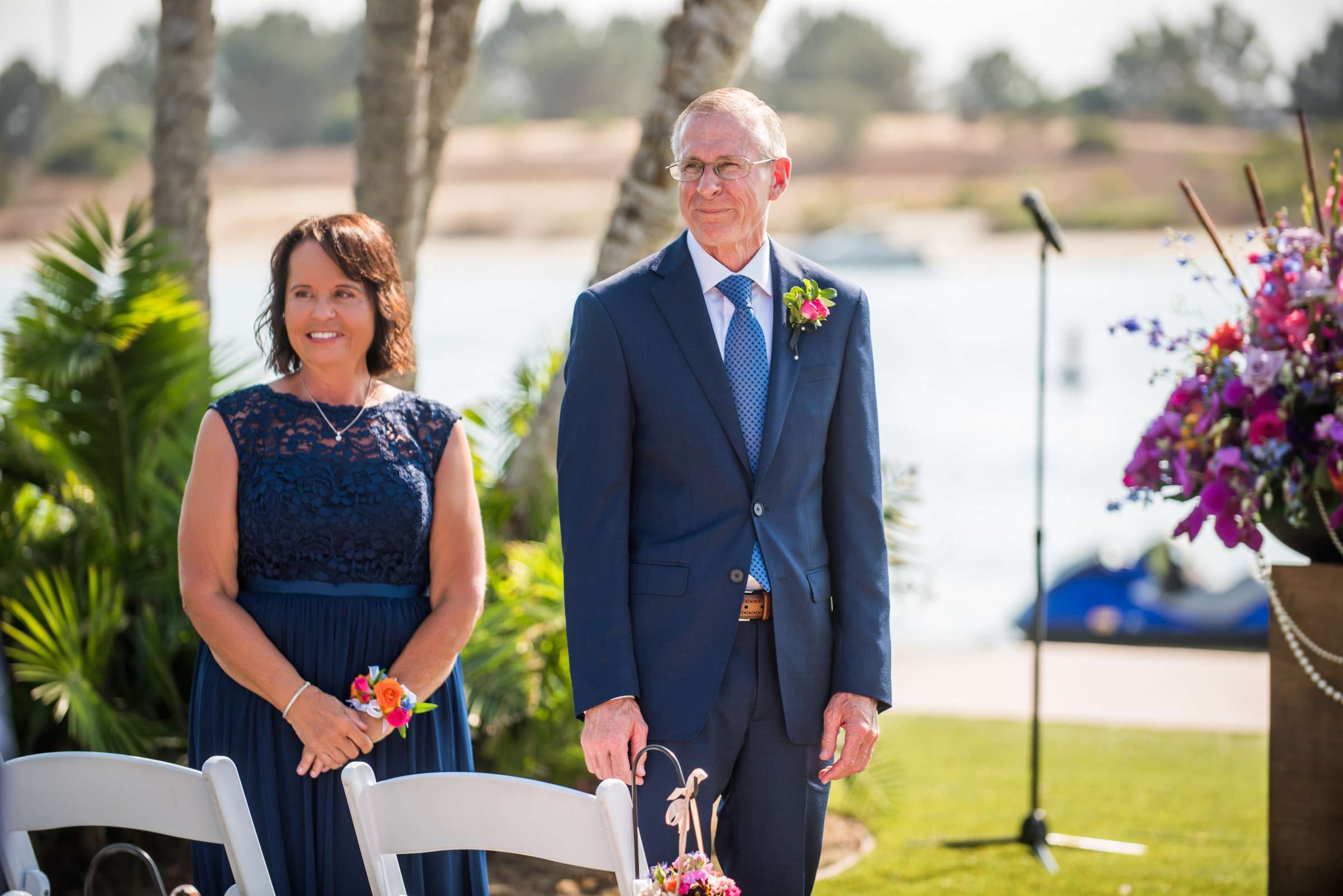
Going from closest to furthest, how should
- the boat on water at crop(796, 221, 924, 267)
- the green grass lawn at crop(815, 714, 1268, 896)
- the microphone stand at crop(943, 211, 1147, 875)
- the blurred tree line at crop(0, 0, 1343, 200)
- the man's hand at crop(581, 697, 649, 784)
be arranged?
the man's hand at crop(581, 697, 649, 784) < the green grass lawn at crop(815, 714, 1268, 896) < the microphone stand at crop(943, 211, 1147, 875) < the blurred tree line at crop(0, 0, 1343, 200) < the boat on water at crop(796, 221, 924, 267)

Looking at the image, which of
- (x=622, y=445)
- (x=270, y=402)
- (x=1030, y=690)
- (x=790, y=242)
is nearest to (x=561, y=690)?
(x=270, y=402)

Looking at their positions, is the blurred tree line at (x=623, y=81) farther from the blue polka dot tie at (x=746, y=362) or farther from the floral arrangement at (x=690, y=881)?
the floral arrangement at (x=690, y=881)

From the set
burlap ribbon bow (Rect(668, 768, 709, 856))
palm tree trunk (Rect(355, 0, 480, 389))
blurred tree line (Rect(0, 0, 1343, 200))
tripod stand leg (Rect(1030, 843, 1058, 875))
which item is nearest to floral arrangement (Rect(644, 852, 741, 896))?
burlap ribbon bow (Rect(668, 768, 709, 856))

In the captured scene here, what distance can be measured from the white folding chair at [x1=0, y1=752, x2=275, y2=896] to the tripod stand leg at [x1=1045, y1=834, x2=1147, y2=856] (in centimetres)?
332

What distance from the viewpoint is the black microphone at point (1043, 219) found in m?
4.56

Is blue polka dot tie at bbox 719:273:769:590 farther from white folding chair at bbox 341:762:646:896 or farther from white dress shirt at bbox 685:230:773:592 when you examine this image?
white folding chair at bbox 341:762:646:896

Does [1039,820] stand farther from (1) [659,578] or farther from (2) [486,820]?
(2) [486,820]

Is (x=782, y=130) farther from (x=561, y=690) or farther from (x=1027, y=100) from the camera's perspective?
(x=1027, y=100)

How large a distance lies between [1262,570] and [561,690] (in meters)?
2.29

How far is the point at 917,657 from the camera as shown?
27.8 ft

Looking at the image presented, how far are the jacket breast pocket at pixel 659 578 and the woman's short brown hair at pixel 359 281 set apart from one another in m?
0.79

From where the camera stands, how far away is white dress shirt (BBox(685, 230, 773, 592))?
2.50 metres

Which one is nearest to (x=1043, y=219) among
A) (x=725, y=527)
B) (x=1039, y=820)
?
(x=1039, y=820)

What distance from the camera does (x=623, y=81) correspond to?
143 feet
